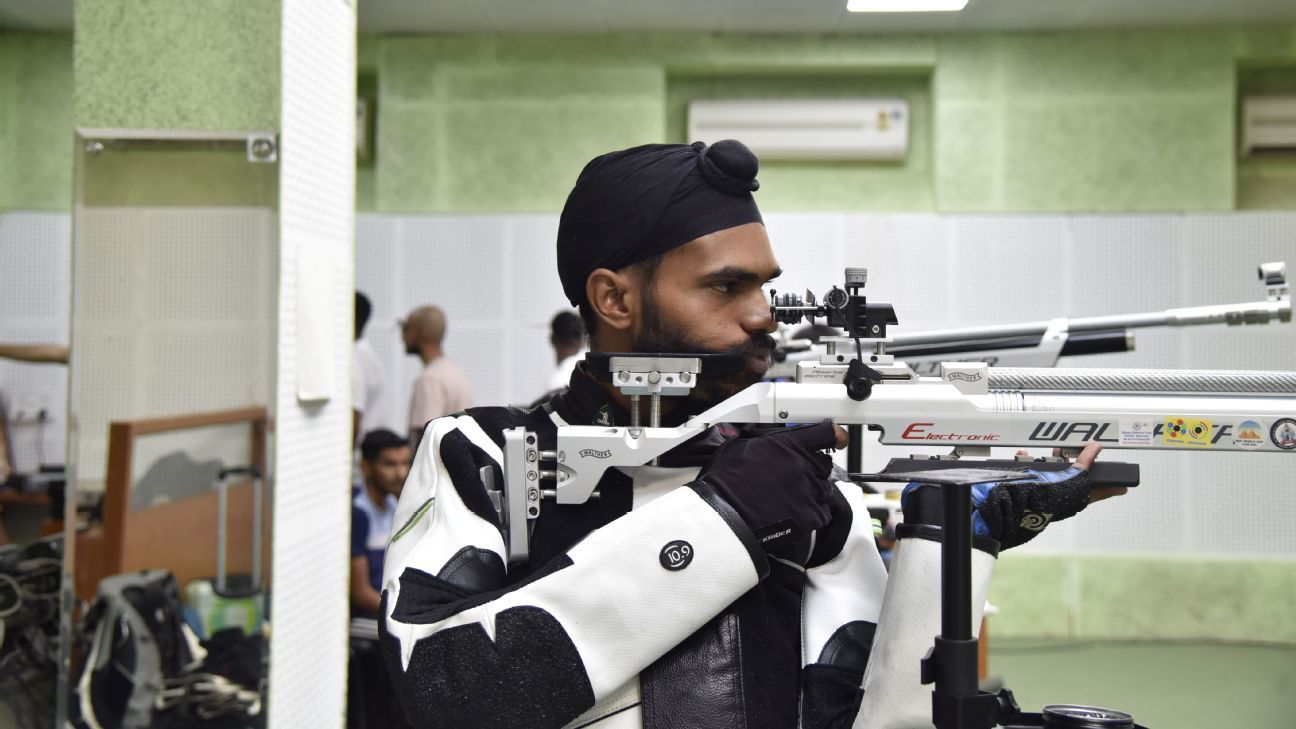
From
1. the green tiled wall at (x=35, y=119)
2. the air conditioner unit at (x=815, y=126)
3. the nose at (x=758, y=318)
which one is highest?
the air conditioner unit at (x=815, y=126)

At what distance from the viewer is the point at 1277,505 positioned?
607 centimetres

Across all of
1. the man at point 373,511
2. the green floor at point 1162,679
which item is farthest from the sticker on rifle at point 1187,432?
the green floor at point 1162,679

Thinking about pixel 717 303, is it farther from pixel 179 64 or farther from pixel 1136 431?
pixel 179 64

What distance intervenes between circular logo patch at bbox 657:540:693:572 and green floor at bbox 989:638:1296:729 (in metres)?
3.49

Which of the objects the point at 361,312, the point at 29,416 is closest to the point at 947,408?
the point at 29,416

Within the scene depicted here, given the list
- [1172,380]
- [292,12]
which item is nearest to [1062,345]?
[1172,380]

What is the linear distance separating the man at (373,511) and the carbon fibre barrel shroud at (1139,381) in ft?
9.91

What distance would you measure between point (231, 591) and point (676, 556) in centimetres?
158

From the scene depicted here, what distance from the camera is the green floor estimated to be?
445 cm

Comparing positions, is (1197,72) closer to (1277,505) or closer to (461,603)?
(1277,505)

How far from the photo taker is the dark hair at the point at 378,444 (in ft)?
14.2

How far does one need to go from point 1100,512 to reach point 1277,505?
2.98ft

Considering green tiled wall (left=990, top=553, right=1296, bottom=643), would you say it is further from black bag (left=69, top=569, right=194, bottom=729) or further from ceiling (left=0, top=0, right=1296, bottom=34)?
black bag (left=69, top=569, right=194, bottom=729)

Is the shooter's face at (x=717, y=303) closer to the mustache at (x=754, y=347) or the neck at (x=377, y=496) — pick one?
the mustache at (x=754, y=347)
